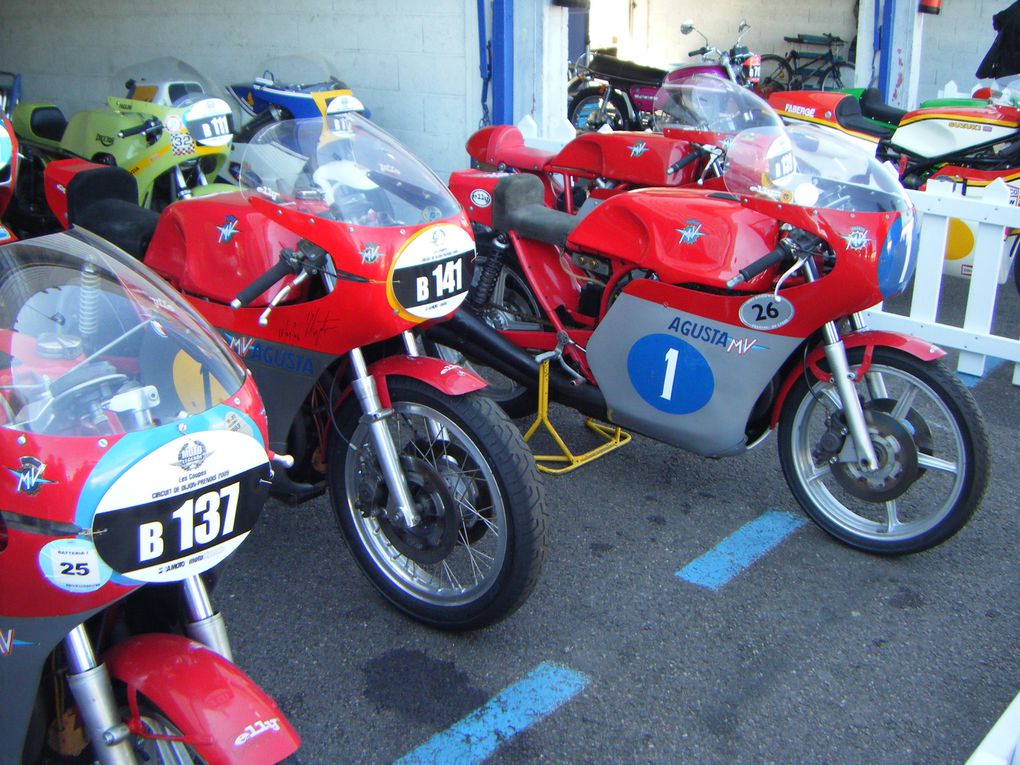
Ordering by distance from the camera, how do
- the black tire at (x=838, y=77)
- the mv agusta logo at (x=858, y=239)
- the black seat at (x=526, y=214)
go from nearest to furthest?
the mv agusta logo at (x=858, y=239) → the black seat at (x=526, y=214) → the black tire at (x=838, y=77)

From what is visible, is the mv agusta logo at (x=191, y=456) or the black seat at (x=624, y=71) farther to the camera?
the black seat at (x=624, y=71)

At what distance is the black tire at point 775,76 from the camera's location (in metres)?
13.1

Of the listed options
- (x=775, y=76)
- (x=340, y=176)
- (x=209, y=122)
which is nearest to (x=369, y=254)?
(x=340, y=176)

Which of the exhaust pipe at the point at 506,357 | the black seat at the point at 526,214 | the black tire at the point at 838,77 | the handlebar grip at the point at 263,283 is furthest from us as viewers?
the black tire at the point at 838,77

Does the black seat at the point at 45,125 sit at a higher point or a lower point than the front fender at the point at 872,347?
higher

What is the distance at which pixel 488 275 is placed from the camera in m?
4.16

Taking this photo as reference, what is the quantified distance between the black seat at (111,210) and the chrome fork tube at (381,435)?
1.09 meters

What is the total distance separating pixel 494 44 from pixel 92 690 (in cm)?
597

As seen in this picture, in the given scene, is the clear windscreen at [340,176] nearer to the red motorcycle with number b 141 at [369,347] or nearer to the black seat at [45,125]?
the red motorcycle with number b 141 at [369,347]

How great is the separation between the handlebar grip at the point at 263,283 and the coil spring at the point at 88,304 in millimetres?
527

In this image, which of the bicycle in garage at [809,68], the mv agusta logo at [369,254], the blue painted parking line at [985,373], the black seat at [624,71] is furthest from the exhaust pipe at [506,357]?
the bicycle in garage at [809,68]

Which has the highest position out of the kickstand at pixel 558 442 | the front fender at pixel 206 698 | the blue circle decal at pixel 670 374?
the front fender at pixel 206 698

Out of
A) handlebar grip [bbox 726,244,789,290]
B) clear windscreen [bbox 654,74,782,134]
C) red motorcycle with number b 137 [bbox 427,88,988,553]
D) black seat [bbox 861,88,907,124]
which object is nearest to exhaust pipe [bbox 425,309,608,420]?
red motorcycle with number b 137 [bbox 427,88,988,553]

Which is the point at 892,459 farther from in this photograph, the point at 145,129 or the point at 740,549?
the point at 145,129
